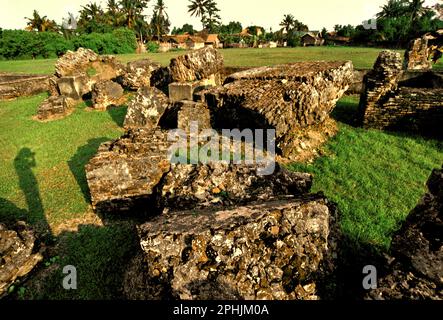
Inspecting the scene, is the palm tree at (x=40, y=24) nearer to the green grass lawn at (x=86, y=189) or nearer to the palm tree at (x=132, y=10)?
the palm tree at (x=132, y=10)

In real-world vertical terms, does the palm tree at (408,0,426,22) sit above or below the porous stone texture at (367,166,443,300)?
above

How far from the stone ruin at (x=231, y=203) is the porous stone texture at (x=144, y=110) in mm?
831

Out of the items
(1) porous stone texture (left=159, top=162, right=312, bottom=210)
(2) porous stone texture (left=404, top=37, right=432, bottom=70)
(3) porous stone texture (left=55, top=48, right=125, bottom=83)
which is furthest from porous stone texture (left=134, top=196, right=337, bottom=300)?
(2) porous stone texture (left=404, top=37, right=432, bottom=70)

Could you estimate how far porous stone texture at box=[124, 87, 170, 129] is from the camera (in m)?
9.54

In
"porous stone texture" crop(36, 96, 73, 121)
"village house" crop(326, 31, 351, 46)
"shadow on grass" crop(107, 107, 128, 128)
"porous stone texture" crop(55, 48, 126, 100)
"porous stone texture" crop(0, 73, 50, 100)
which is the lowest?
"shadow on grass" crop(107, 107, 128, 128)

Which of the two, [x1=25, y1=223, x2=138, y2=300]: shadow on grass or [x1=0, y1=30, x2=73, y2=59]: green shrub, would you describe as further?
[x1=0, y1=30, x2=73, y2=59]: green shrub

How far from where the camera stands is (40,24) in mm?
51250

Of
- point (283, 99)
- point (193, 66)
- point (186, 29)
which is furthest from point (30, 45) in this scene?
point (186, 29)

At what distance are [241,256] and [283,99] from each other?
212 inches

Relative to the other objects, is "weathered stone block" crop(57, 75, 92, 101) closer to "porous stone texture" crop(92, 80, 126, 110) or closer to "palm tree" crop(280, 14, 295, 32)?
"porous stone texture" crop(92, 80, 126, 110)

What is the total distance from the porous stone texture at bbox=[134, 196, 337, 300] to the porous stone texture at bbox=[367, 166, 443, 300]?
651 millimetres

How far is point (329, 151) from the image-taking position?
729 centimetres

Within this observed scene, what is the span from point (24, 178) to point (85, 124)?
385cm
